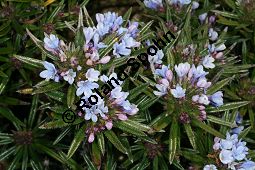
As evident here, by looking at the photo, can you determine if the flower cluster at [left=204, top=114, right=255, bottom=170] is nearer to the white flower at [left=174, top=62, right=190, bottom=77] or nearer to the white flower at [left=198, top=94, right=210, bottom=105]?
the white flower at [left=198, top=94, right=210, bottom=105]

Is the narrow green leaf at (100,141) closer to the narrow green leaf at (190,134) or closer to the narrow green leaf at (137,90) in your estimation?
the narrow green leaf at (137,90)

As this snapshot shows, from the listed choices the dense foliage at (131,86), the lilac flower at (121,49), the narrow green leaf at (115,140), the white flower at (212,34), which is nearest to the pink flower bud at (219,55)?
the dense foliage at (131,86)

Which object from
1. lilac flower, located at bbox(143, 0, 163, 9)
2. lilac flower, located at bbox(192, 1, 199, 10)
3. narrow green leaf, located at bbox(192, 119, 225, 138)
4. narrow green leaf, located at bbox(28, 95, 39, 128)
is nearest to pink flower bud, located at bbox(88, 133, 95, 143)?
narrow green leaf, located at bbox(192, 119, 225, 138)

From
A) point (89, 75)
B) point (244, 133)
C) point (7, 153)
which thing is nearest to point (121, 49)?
point (89, 75)

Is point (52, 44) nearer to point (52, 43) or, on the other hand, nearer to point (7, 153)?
point (52, 43)

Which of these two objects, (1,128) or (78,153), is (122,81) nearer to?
(78,153)

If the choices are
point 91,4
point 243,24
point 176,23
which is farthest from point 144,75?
point 91,4

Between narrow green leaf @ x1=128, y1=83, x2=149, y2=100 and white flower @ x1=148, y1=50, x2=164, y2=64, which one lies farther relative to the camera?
white flower @ x1=148, y1=50, x2=164, y2=64
